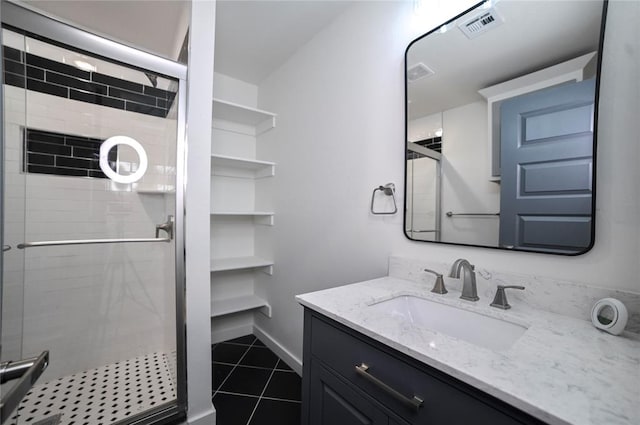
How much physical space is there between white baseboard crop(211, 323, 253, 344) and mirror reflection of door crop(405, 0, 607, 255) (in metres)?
2.00

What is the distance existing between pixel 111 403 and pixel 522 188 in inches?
90.3

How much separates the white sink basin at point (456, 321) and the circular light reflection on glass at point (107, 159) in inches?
73.9

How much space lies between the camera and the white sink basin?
86cm

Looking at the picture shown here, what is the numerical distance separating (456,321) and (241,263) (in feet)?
5.93

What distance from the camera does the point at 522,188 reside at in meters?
0.99

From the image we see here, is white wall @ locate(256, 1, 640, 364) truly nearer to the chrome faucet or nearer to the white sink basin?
the chrome faucet

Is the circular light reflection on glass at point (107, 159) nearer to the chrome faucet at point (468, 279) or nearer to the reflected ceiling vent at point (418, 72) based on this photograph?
the reflected ceiling vent at point (418, 72)

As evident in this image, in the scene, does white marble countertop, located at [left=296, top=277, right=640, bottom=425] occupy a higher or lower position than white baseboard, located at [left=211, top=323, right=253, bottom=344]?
higher

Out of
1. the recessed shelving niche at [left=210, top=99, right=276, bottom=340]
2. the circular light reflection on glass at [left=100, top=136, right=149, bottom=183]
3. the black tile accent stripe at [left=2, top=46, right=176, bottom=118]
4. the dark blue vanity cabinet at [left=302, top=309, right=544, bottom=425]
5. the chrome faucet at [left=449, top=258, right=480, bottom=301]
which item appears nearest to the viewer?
the dark blue vanity cabinet at [left=302, top=309, right=544, bottom=425]

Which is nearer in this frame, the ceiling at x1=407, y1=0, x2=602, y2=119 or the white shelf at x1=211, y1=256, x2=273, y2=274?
the ceiling at x1=407, y1=0, x2=602, y2=119

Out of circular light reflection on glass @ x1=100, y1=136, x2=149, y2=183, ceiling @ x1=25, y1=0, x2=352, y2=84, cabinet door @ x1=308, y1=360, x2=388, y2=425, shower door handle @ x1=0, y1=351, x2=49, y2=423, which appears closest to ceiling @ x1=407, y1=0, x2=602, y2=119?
ceiling @ x1=25, y1=0, x2=352, y2=84

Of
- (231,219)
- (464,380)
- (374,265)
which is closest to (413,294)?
(374,265)

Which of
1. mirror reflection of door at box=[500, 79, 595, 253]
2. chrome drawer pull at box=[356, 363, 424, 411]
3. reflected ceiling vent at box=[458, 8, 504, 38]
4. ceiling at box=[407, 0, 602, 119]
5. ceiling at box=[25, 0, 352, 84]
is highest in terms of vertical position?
ceiling at box=[25, 0, 352, 84]

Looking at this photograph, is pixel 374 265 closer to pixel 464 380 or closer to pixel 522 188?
pixel 522 188
